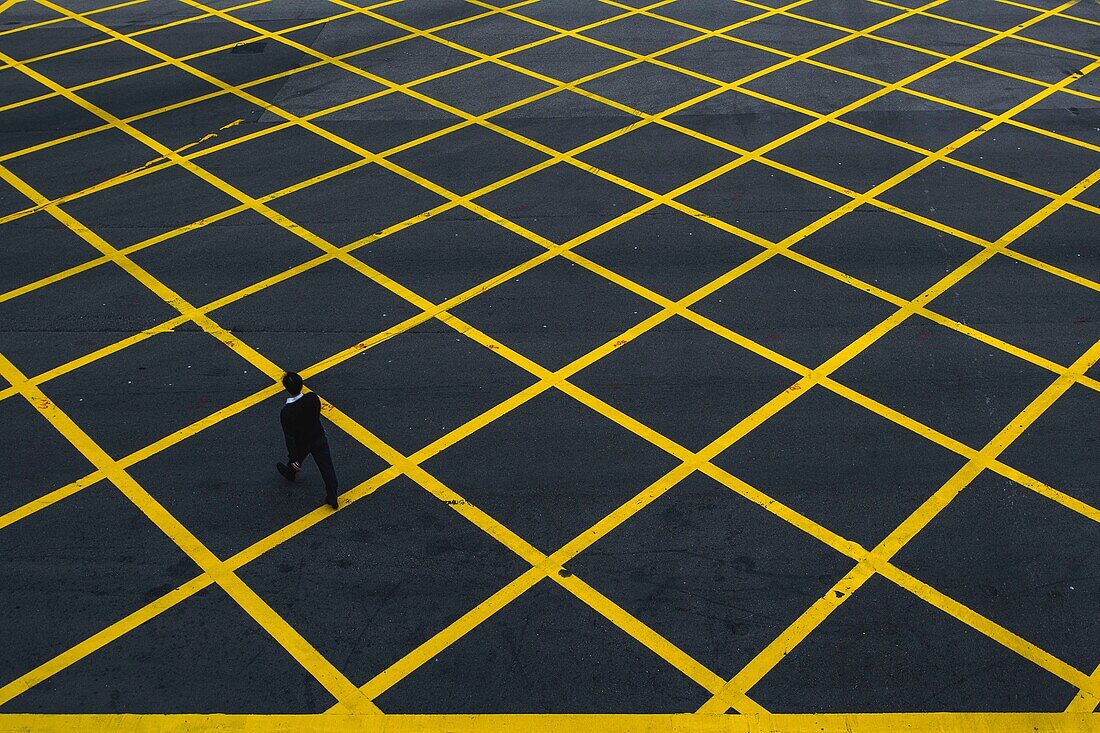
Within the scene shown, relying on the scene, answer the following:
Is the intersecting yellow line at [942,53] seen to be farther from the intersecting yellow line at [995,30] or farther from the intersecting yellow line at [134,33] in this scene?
the intersecting yellow line at [134,33]

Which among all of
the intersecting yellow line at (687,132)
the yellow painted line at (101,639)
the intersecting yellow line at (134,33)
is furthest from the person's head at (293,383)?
the intersecting yellow line at (134,33)

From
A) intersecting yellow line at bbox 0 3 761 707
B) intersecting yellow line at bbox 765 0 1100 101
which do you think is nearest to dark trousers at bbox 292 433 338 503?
intersecting yellow line at bbox 0 3 761 707

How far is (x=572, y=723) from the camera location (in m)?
6.77

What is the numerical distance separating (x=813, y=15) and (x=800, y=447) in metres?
13.0

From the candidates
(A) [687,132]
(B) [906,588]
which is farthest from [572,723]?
(A) [687,132]

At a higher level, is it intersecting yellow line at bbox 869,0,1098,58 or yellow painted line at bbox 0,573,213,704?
intersecting yellow line at bbox 869,0,1098,58

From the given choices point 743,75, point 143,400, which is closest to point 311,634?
point 143,400

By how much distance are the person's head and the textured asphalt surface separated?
1.13 meters

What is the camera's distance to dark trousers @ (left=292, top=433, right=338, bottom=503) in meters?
8.09

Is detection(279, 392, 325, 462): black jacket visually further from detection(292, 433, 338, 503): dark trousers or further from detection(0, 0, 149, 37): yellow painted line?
detection(0, 0, 149, 37): yellow painted line

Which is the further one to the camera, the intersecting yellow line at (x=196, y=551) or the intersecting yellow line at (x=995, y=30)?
the intersecting yellow line at (x=995, y=30)

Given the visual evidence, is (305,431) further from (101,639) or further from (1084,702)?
(1084,702)

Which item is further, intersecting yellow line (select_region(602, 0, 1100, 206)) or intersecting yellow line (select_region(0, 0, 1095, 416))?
intersecting yellow line (select_region(602, 0, 1100, 206))

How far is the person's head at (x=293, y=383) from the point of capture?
7816 mm
